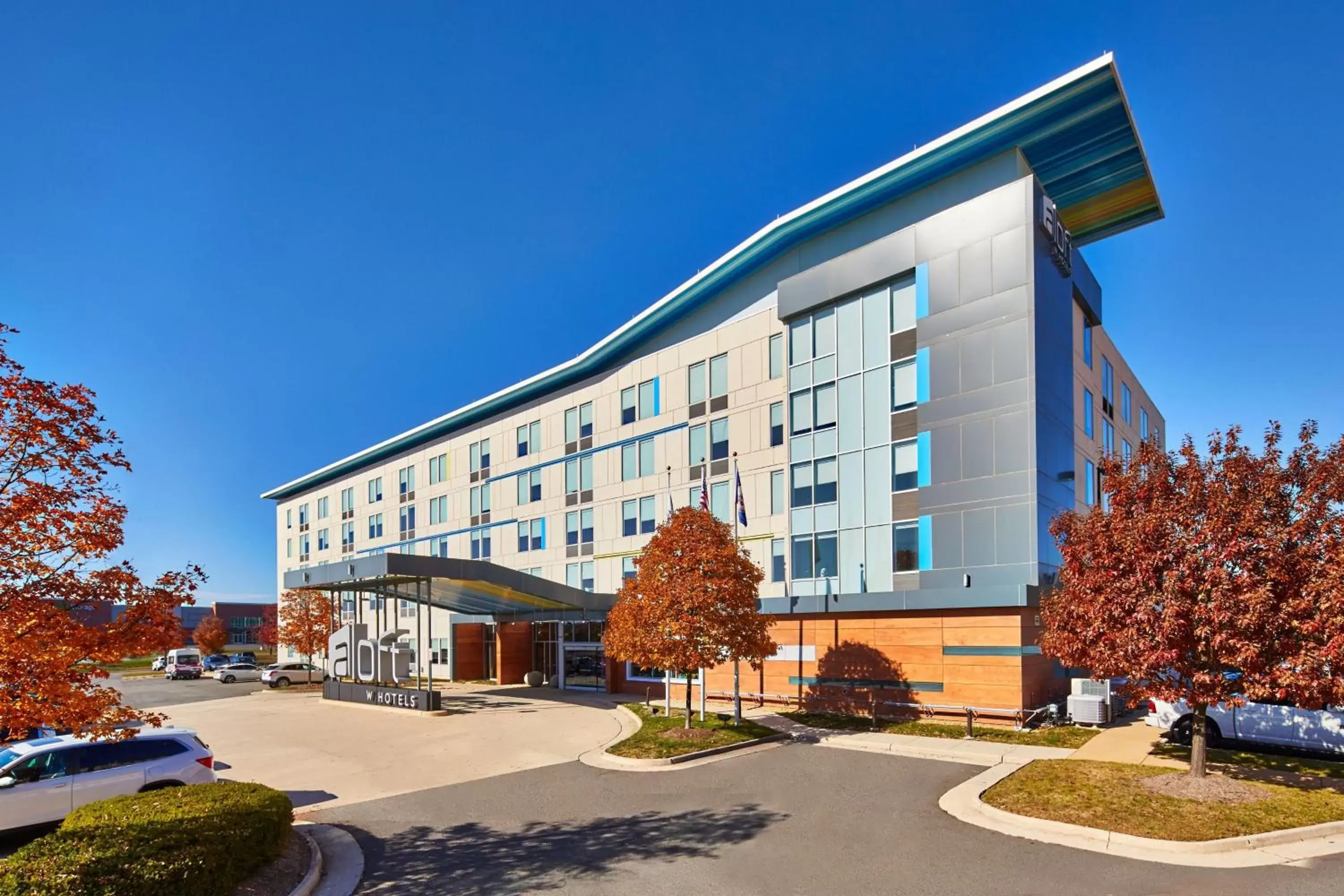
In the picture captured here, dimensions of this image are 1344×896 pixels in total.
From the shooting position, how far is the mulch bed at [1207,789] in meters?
14.0

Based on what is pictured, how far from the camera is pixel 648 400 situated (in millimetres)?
38812

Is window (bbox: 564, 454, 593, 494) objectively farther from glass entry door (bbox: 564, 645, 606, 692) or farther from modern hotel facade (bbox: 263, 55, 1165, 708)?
glass entry door (bbox: 564, 645, 606, 692)

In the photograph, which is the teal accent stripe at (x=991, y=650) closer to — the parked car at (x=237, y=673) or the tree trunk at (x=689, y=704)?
the tree trunk at (x=689, y=704)

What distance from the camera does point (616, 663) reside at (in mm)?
36500

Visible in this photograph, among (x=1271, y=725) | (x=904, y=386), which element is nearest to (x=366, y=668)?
(x=904, y=386)

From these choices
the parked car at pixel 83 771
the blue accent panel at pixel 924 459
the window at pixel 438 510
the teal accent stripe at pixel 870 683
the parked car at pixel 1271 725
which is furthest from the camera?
the window at pixel 438 510

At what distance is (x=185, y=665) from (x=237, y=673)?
321 inches

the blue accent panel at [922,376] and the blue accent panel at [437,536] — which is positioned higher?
the blue accent panel at [922,376]

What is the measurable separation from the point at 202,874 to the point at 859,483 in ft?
75.2

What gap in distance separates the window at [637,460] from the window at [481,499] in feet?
42.1

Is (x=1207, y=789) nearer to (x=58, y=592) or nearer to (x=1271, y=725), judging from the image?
(x=1271, y=725)

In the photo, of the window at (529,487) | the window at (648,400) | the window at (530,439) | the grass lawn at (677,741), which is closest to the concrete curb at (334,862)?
the grass lawn at (677,741)

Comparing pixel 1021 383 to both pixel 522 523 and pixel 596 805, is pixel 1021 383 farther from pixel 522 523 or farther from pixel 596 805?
pixel 522 523

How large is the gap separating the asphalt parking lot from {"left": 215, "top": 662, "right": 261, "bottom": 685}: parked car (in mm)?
539
